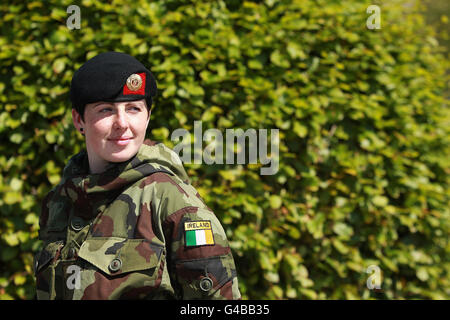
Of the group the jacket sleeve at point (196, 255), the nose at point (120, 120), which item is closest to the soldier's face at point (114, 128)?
the nose at point (120, 120)

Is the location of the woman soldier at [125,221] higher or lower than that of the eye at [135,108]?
lower

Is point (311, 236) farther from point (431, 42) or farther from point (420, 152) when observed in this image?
point (431, 42)

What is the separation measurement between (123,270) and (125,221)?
0.17 m

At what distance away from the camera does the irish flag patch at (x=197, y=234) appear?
1409 millimetres

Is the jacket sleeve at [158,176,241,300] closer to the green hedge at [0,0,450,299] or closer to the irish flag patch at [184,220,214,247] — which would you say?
the irish flag patch at [184,220,214,247]

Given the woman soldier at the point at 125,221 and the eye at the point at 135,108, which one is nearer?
the woman soldier at the point at 125,221

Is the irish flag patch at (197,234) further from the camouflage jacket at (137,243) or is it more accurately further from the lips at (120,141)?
the lips at (120,141)

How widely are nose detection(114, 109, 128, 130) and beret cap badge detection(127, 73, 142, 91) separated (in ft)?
0.31

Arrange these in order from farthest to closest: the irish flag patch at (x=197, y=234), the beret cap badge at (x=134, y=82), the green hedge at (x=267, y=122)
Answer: the green hedge at (x=267, y=122) → the beret cap badge at (x=134, y=82) → the irish flag patch at (x=197, y=234)

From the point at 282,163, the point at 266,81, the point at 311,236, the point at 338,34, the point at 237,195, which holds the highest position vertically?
the point at 338,34

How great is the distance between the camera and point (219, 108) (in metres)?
2.81

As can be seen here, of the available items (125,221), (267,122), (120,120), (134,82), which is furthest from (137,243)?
(267,122)
